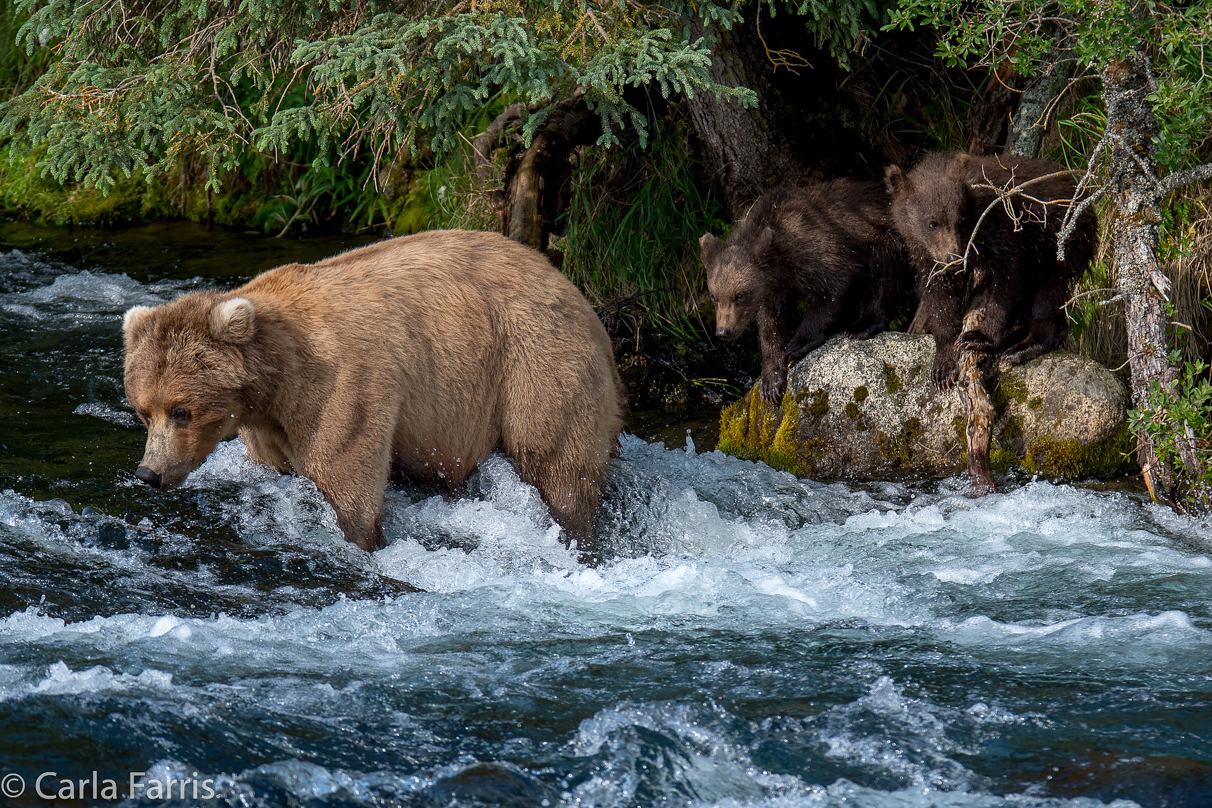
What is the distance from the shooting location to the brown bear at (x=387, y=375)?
15.9 ft

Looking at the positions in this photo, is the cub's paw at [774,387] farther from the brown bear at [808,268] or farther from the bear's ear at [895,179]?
the bear's ear at [895,179]

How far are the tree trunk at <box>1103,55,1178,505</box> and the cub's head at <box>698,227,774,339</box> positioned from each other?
2.09 m

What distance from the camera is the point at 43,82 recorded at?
7.02m

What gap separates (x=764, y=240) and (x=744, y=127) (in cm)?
110

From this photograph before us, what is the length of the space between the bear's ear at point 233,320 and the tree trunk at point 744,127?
143 inches

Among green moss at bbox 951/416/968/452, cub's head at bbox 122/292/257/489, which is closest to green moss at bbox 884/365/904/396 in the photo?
green moss at bbox 951/416/968/452

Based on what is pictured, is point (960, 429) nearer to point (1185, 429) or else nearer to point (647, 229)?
point (1185, 429)

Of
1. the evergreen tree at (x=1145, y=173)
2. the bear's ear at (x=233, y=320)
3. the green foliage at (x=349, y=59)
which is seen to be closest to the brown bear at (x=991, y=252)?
the evergreen tree at (x=1145, y=173)

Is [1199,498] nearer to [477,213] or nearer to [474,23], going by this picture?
[474,23]

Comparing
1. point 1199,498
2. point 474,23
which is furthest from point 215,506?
point 1199,498

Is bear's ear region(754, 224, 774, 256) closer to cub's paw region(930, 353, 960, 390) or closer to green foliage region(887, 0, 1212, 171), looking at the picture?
cub's paw region(930, 353, 960, 390)

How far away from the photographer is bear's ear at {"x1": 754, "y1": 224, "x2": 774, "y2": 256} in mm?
6934

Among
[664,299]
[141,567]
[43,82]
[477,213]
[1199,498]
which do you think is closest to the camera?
[141,567]

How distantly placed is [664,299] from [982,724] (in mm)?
5113
